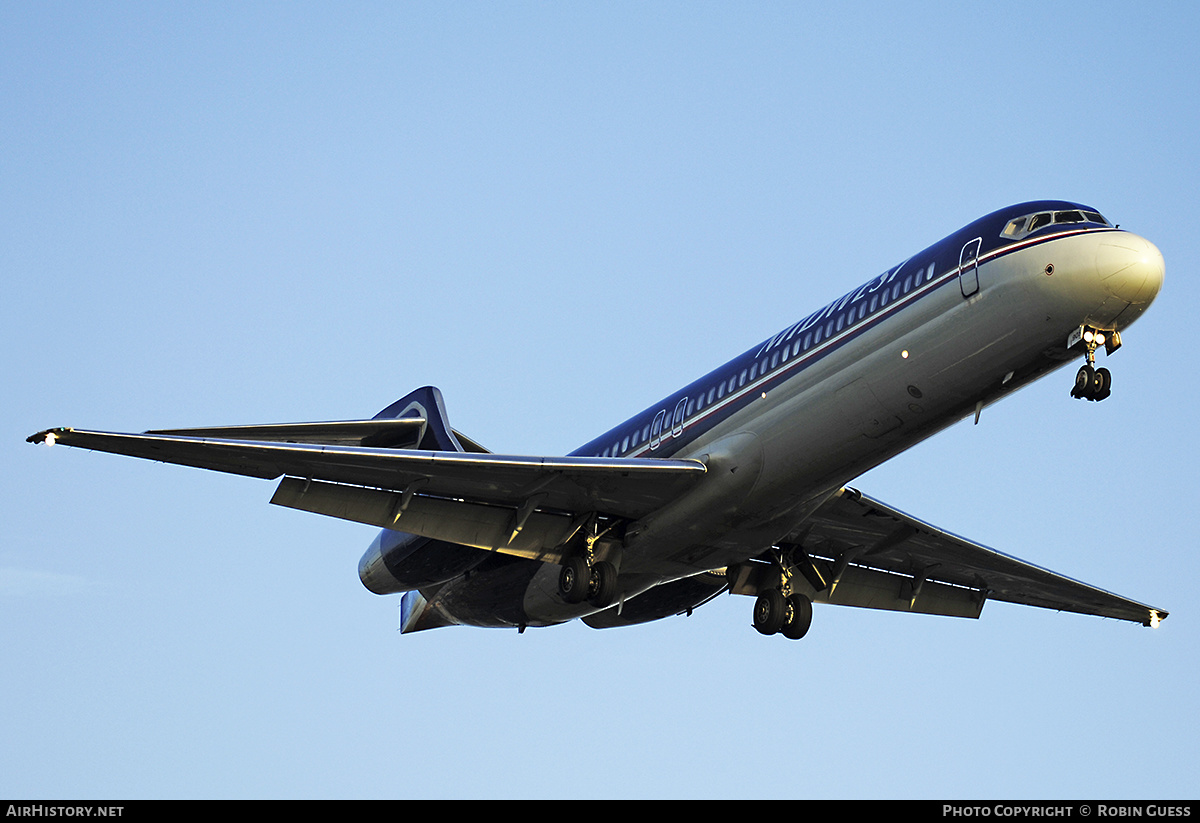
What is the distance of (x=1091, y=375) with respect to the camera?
2200cm

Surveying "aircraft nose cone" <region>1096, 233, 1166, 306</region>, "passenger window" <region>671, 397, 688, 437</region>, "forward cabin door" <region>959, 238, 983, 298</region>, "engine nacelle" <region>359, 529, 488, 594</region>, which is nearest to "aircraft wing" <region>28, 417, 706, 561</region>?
"passenger window" <region>671, 397, 688, 437</region>

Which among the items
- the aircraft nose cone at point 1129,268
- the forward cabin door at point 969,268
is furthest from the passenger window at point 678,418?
the aircraft nose cone at point 1129,268

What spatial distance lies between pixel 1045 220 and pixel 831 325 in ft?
12.9

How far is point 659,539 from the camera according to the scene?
26203mm

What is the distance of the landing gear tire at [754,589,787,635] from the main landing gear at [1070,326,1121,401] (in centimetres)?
906

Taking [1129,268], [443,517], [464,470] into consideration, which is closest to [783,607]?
[443,517]

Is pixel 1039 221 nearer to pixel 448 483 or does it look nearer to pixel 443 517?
pixel 448 483

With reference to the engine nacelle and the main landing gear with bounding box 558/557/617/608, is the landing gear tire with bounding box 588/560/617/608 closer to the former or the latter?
the main landing gear with bounding box 558/557/617/608

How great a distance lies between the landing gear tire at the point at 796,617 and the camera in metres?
29.0

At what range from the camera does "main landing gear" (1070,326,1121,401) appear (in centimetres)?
2195

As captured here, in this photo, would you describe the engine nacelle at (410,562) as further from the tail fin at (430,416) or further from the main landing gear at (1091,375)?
the main landing gear at (1091,375)

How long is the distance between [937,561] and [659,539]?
800cm
